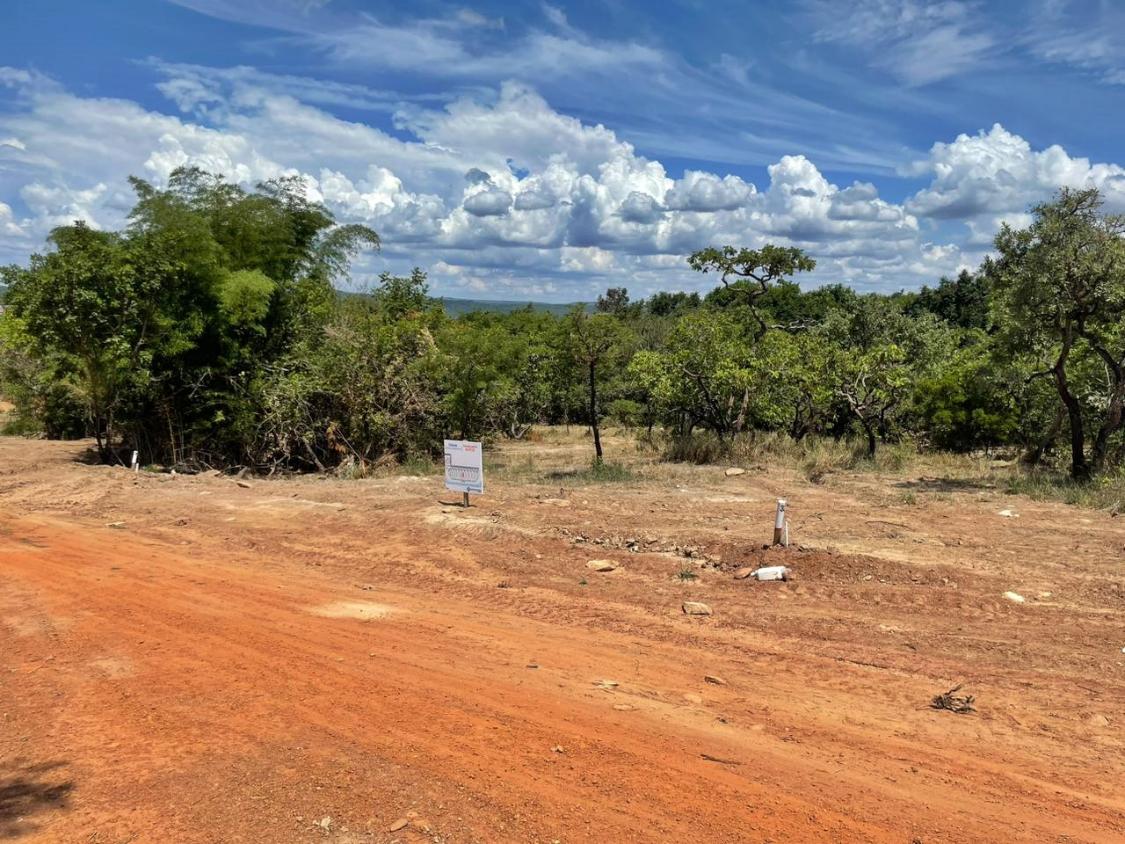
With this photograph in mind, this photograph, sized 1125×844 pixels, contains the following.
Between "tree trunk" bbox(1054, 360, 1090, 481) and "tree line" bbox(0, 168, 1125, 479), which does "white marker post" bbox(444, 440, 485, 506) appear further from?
"tree trunk" bbox(1054, 360, 1090, 481)

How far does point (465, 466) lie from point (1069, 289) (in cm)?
1209

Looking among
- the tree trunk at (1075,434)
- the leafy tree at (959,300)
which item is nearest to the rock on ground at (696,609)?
the tree trunk at (1075,434)

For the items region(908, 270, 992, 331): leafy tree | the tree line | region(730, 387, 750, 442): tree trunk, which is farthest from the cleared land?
region(908, 270, 992, 331): leafy tree

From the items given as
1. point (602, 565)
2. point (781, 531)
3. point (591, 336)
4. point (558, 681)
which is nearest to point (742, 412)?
point (591, 336)

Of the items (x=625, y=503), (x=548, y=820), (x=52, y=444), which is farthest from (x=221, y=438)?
(x=548, y=820)

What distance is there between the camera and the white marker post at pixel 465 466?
41.1ft

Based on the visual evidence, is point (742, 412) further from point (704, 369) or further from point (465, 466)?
point (465, 466)

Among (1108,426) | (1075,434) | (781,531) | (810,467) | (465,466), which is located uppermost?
(1108,426)

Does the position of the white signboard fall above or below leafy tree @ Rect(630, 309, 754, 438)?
below

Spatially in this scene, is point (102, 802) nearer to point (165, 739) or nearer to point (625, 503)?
point (165, 739)

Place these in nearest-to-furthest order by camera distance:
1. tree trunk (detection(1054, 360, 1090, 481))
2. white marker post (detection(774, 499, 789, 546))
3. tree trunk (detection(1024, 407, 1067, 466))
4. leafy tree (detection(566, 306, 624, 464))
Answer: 1. white marker post (detection(774, 499, 789, 546))
2. tree trunk (detection(1054, 360, 1090, 481))
3. leafy tree (detection(566, 306, 624, 464))
4. tree trunk (detection(1024, 407, 1067, 466))

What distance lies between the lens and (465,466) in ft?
41.3

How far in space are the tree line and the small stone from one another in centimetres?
1001

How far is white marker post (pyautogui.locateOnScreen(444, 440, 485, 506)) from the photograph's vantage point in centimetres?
1252
